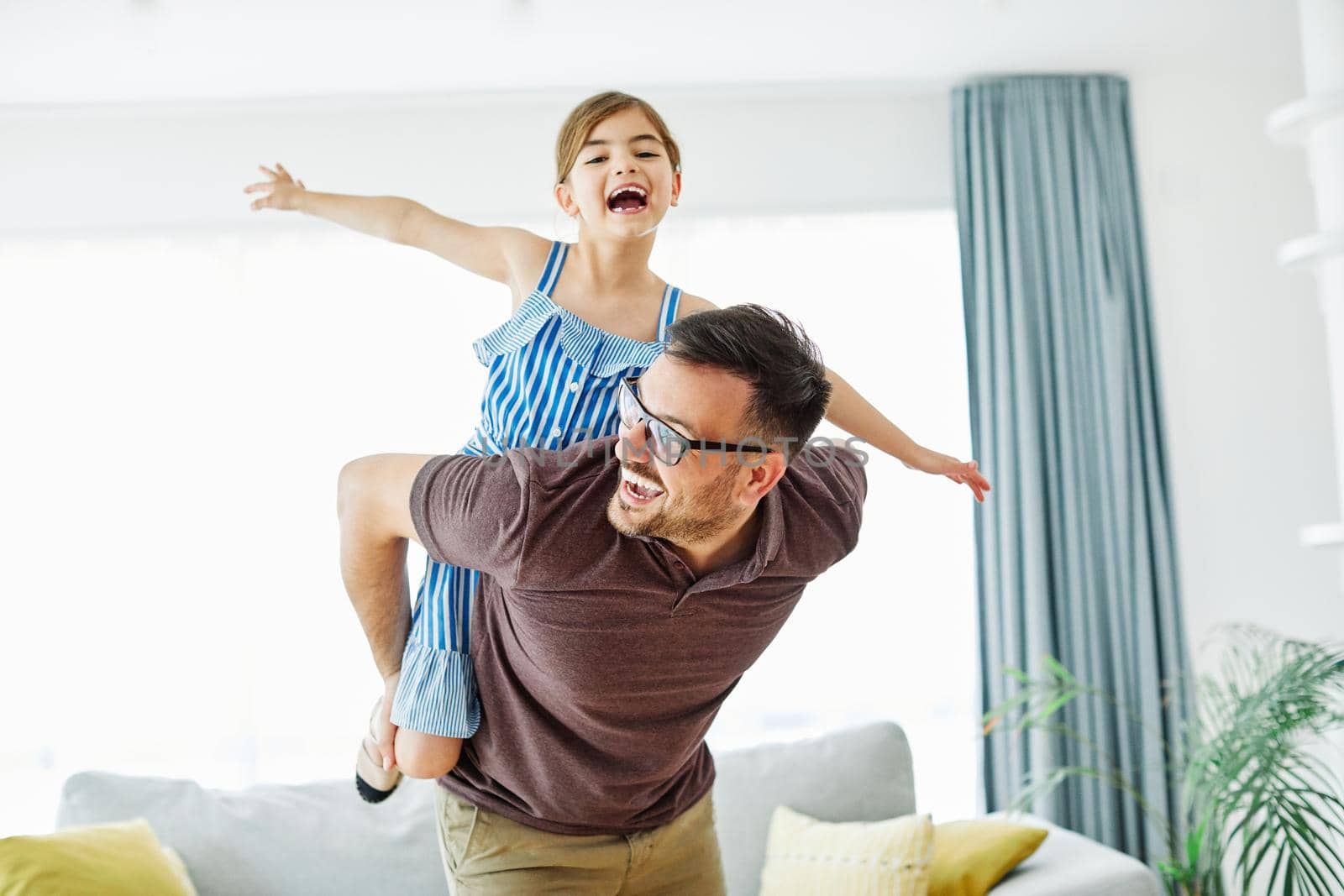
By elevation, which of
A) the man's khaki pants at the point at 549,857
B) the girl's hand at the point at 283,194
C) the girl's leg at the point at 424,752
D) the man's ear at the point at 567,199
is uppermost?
the girl's hand at the point at 283,194

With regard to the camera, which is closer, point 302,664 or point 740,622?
point 740,622

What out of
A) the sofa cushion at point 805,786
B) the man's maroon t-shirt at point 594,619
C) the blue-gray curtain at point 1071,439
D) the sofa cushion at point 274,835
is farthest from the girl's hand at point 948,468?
the blue-gray curtain at point 1071,439

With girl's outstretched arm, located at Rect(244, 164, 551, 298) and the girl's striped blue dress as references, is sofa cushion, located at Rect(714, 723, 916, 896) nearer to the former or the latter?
the girl's striped blue dress

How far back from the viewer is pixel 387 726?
1.63 meters

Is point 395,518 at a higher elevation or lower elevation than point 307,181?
lower

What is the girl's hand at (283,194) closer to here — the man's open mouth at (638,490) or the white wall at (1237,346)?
the man's open mouth at (638,490)

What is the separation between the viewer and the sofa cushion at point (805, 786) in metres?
2.98

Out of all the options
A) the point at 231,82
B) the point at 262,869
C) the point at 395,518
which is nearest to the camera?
the point at 395,518

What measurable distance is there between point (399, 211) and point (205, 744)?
271 centimetres

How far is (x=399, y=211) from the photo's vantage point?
1845mm

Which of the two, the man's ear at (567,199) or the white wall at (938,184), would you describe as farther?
the white wall at (938,184)

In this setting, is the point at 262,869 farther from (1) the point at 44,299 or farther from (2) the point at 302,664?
(1) the point at 44,299

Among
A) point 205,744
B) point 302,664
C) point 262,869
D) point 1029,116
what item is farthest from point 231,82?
point 1029,116

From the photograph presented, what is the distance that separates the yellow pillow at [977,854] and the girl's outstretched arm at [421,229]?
6.13ft
